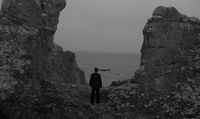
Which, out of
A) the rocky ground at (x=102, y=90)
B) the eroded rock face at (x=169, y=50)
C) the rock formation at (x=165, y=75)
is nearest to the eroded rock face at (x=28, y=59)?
the rocky ground at (x=102, y=90)

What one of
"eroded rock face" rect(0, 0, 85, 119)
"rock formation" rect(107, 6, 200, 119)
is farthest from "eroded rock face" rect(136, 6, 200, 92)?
"eroded rock face" rect(0, 0, 85, 119)

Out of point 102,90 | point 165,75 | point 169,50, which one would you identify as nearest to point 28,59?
point 102,90

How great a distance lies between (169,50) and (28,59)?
289 inches

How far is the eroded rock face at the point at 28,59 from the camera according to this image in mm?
18469

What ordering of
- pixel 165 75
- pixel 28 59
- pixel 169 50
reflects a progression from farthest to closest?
1. pixel 169 50
2. pixel 165 75
3. pixel 28 59

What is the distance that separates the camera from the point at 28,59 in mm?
19953

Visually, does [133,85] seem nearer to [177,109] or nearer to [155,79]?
[155,79]

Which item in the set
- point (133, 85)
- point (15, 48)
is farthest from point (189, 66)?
point (15, 48)

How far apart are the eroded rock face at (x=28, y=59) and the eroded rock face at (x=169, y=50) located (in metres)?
4.79

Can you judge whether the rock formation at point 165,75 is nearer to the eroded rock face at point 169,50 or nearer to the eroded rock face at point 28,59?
the eroded rock face at point 169,50

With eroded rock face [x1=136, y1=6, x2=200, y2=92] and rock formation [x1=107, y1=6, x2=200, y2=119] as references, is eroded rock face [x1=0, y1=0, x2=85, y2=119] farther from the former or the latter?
eroded rock face [x1=136, y1=6, x2=200, y2=92]

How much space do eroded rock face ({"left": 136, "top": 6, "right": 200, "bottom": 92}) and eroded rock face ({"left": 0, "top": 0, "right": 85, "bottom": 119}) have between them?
4.79m

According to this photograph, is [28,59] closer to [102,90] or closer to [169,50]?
[102,90]

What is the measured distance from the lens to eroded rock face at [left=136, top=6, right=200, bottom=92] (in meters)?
20.6
